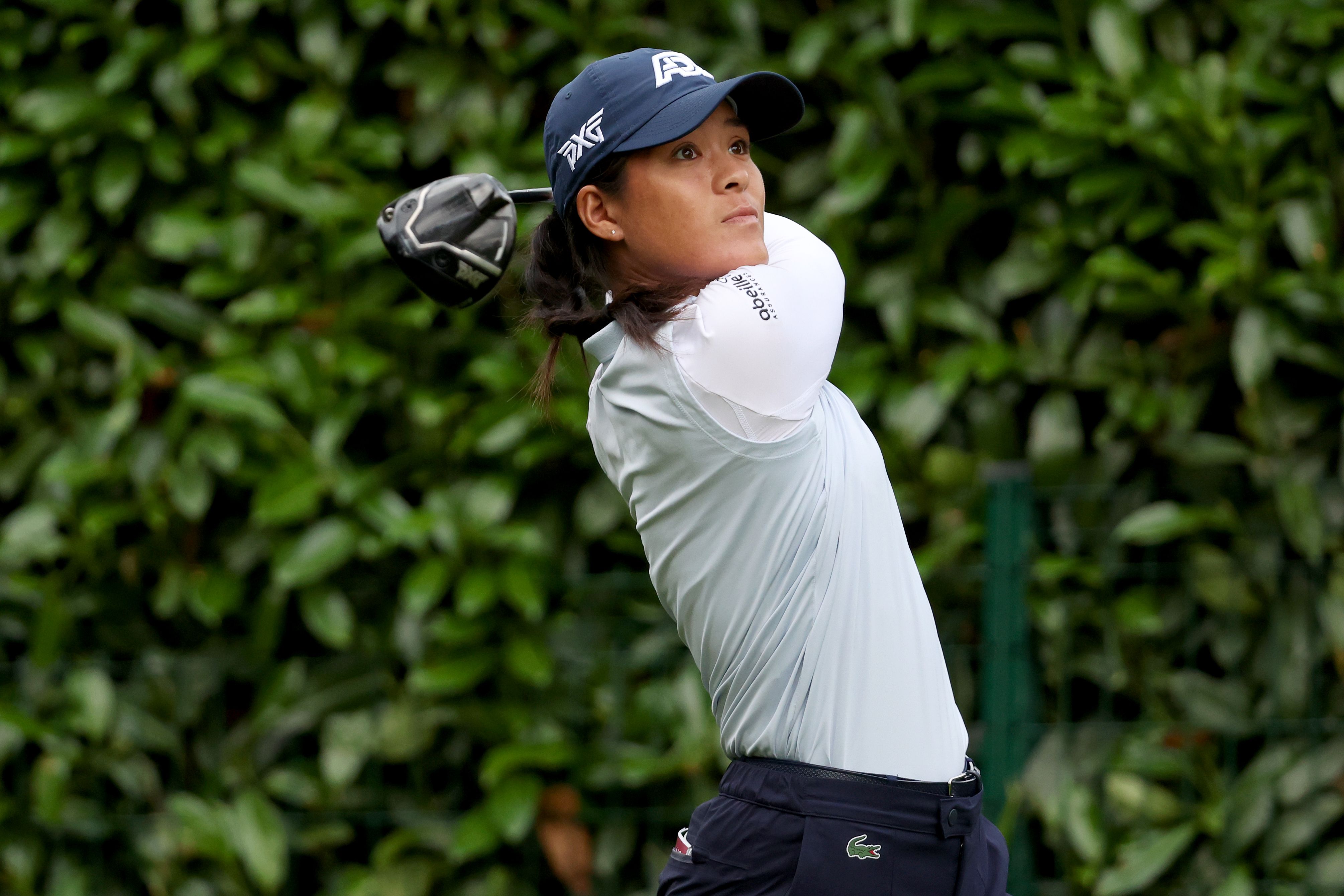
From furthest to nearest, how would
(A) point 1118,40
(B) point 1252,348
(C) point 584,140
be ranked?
(A) point 1118,40 → (B) point 1252,348 → (C) point 584,140

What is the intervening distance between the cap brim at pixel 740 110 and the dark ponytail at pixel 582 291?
70 mm

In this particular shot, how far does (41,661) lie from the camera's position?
4.78 m

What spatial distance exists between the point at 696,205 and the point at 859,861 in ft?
3.14

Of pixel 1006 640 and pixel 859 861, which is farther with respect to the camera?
pixel 1006 640

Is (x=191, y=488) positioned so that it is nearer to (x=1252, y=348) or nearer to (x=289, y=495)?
(x=289, y=495)

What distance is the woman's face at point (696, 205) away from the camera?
234cm

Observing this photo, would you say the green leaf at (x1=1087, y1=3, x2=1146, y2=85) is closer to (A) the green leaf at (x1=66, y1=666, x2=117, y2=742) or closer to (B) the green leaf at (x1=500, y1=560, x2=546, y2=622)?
(B) the green leaf at (x1=500, y1=560, x2=546, y2=622)

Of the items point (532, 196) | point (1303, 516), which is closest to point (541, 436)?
point (532, 196)

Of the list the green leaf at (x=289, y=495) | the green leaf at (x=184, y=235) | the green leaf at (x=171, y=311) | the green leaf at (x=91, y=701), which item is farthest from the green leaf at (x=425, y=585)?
the green leaf at (x=184, y=235)

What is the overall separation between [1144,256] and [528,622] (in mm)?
1994

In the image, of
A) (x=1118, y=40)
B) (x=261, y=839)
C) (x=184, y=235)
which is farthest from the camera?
(x=184, y=235)

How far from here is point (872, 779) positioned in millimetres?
2234

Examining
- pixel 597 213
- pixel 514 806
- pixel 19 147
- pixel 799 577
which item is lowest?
pixel 514 806

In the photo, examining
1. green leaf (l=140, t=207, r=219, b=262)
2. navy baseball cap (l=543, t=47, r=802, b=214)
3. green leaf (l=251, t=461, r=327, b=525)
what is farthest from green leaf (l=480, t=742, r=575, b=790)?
A: navy baseball cap (l=543, t=47, r=802, b=214)
